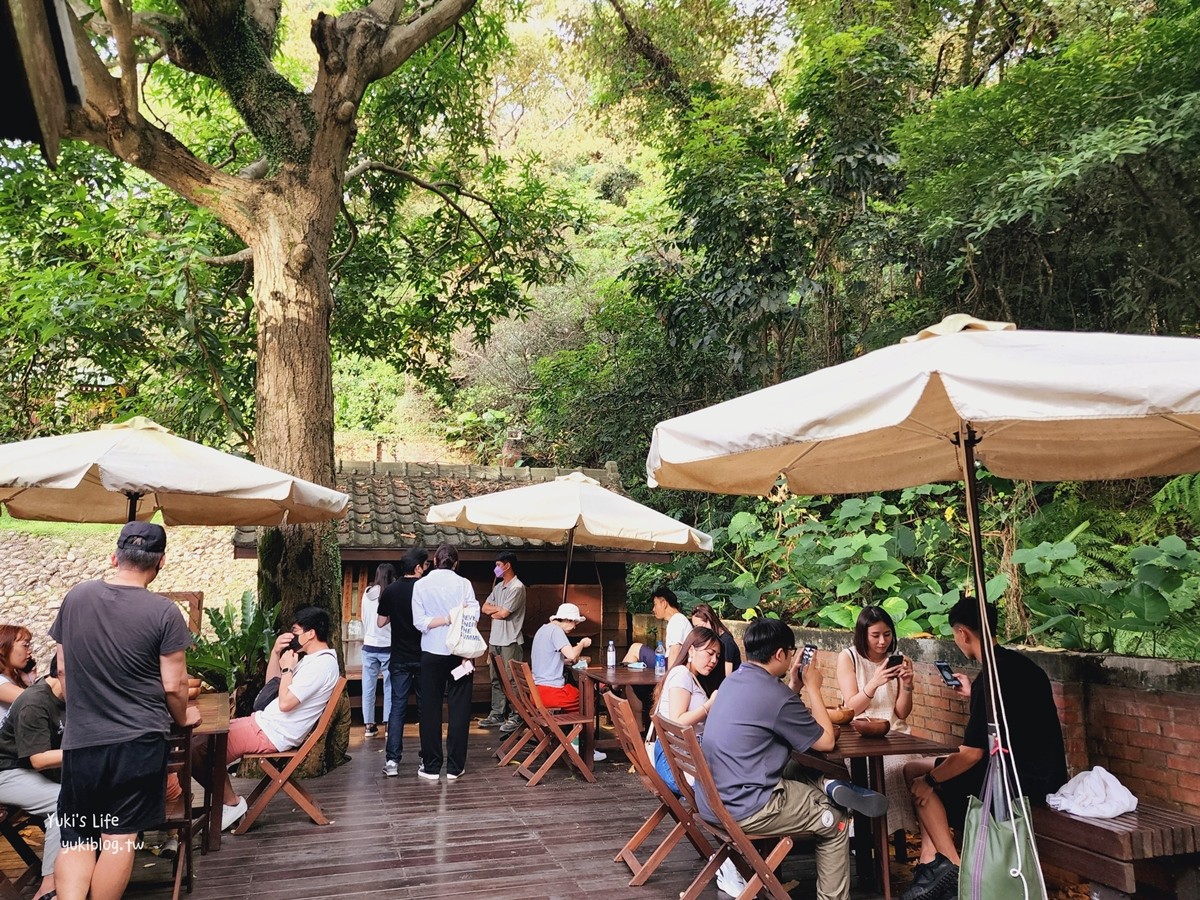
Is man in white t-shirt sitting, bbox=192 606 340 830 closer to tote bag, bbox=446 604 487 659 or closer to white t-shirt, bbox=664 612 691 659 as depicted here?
tote bag, bbox=446 604 487 659

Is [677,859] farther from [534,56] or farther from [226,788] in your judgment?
[534,56]

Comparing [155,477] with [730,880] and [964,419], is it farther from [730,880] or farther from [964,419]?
[964,419]

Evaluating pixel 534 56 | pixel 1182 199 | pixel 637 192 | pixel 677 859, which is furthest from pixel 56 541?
pixel 1182 199

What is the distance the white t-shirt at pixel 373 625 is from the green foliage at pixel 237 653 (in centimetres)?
124

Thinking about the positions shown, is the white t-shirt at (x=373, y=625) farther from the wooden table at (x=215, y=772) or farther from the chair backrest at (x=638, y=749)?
the chair backrest at (x=638, y=749)

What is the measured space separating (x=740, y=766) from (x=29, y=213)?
31.2ft

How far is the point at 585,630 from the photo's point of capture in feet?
34.9

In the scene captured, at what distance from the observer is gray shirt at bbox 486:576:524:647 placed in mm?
8336

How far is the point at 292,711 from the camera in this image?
5445mm

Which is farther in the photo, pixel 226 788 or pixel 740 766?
pixel 226 788

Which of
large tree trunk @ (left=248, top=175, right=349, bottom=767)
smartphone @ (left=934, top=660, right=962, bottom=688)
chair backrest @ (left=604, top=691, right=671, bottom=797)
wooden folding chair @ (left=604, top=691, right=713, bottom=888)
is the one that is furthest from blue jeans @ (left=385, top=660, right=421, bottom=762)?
smartphone @ (left=934, top=660, right=962, bottom=688)

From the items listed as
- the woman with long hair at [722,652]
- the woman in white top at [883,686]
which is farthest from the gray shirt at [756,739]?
the woman with long hair at [722,652]

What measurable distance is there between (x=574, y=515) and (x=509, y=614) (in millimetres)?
1518

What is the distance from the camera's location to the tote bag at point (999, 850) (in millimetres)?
3230
